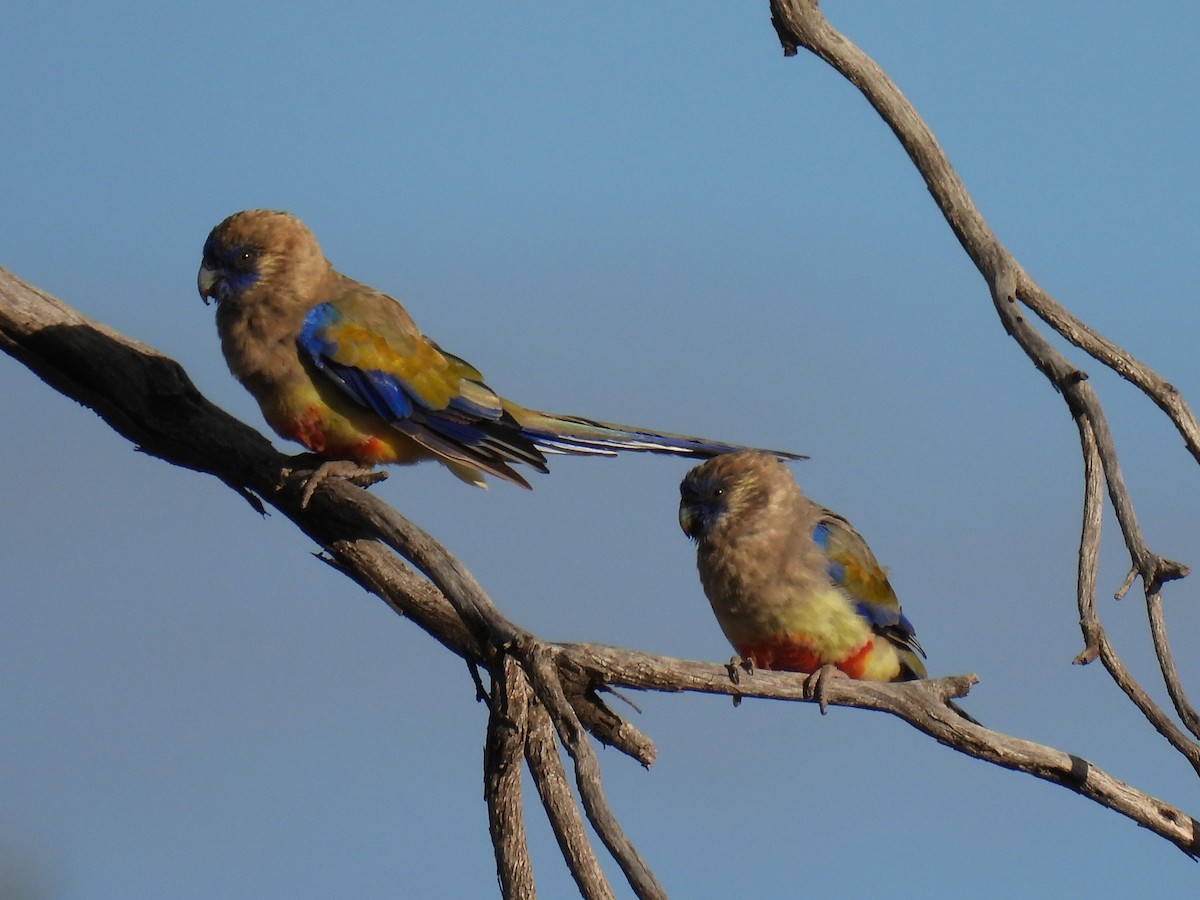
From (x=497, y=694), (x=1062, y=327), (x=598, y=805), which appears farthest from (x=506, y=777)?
(x=1062, y=327)

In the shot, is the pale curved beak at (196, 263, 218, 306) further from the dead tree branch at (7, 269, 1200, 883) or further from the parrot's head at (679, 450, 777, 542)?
the parrot's head at (679, 450, 777, 542)

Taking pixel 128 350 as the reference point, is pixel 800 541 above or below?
above

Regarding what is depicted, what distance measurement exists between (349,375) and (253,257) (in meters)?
0.93

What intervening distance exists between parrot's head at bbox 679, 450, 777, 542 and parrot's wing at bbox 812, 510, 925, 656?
0.40 m

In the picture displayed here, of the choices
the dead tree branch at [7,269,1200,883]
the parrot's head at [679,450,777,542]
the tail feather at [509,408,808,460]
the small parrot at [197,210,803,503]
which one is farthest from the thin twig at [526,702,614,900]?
the parrot's head at [679,450,777,542]

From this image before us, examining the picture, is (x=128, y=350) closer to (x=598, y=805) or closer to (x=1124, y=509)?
(x=598, y=805)

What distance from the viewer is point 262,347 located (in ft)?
23.2

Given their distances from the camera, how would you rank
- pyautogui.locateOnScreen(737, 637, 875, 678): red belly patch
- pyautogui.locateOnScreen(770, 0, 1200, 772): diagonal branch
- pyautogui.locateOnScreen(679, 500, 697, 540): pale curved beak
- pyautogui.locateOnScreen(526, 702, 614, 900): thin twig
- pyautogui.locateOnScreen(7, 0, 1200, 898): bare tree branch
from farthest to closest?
pyautogui.locateOnScreen(679, 500, 697, 540): pale curved beak
pyautogui.locateOnScreen(737, 637, 875, 678): red belly patch
pyautogui.locateOnScreen(770, 0, 1200, 772): diagonal branch
pyautogui.locateOnScreen(7, 0, 1200, 898): bare tree branch
pyautogui.locateOnScreen(526, 702, 614, 900): thin twig

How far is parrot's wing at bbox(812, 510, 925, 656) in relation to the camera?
8.00 m

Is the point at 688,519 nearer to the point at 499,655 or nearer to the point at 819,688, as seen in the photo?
the point at 819,688

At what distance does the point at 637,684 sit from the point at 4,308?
3.67 meters

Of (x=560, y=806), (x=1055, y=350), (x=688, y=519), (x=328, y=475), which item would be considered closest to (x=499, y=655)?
(x=560, y=806)

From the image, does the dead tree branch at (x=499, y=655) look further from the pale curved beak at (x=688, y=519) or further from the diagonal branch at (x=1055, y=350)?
the pale curved beak at (x=688, y=519)

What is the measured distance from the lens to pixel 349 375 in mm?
6969
